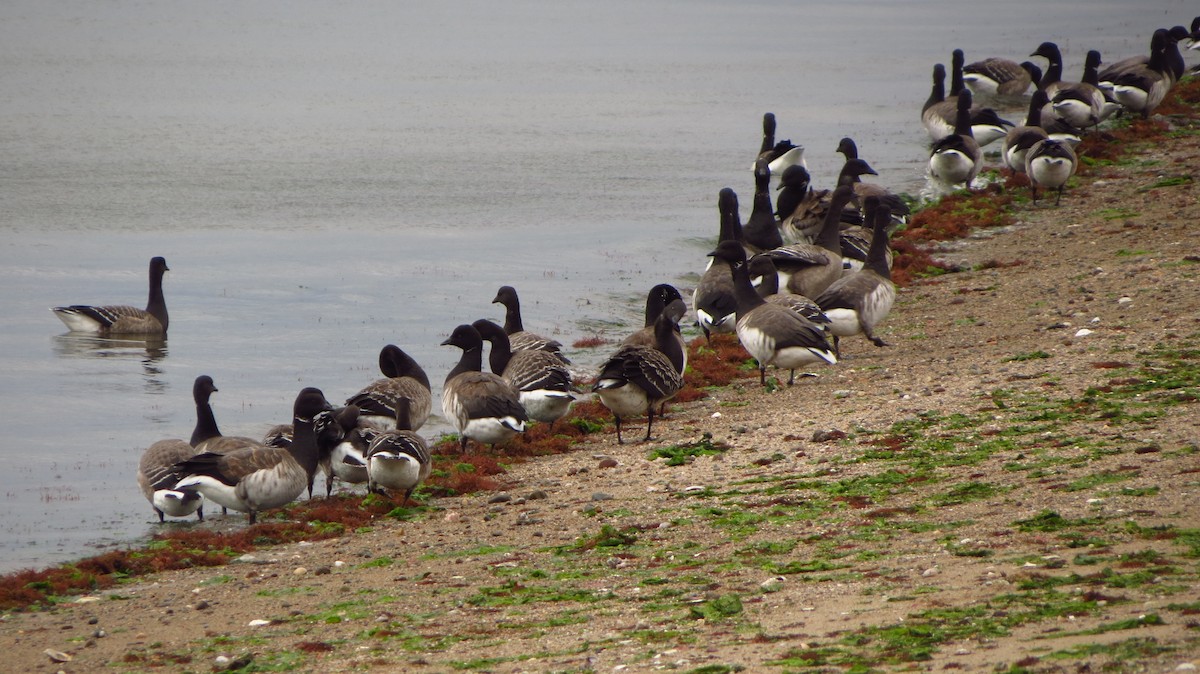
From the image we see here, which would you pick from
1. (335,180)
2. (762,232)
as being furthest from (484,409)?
(335,180)

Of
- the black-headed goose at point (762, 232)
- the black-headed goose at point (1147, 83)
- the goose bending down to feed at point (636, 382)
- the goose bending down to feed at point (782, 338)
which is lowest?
the goose bending down to feed at point (636, 382)

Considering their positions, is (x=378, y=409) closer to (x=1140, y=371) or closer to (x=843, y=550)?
(x=843, y=550)

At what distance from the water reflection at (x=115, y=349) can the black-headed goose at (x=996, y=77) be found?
905 inches

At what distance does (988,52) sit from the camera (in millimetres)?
46750

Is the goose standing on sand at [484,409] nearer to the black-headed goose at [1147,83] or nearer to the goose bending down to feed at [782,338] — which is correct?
the goose bending down to feed at [782,338]

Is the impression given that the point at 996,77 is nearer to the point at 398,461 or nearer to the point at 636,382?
the point at 636,382

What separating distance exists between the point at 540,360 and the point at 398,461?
2.88 metres

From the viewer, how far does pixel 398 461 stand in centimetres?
1048

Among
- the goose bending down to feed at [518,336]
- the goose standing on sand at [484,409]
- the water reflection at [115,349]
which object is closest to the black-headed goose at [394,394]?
the goose standing on sand at [484,409]

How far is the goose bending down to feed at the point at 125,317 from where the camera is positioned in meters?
18.3

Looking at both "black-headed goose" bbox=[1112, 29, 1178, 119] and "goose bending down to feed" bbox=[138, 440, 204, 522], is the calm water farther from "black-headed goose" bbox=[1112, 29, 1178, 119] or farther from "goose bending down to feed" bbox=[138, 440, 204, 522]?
"black-headed goose" bbox=[1112, 29, 1178, 119]

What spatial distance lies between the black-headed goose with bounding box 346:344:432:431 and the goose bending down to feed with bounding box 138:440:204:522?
68.2 inches

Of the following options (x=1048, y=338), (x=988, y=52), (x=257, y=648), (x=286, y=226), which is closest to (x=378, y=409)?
(x=257, y=648)

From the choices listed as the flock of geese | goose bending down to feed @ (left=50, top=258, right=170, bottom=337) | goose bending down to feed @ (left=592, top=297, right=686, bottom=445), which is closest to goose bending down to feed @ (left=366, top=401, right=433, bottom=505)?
the flock of geese
